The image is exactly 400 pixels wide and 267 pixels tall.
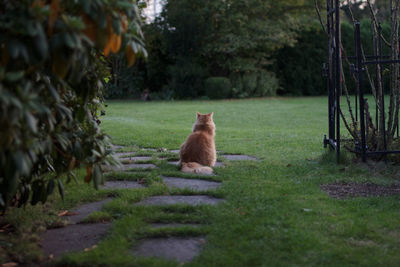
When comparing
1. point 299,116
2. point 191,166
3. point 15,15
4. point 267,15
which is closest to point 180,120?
point 299,116

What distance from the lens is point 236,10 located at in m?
22.6

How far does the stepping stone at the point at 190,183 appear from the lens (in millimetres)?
4270

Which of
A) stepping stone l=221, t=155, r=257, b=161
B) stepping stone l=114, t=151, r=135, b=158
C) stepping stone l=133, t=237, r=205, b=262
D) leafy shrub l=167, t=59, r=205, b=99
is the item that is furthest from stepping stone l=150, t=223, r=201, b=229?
leafy shrub l=167, t=59, r=205, b=99

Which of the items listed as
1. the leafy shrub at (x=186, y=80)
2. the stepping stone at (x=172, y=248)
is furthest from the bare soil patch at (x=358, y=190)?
the leafy shrub at (x=186, y=80)

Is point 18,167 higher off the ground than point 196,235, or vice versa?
point 18,167

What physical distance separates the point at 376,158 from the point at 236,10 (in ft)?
61.4

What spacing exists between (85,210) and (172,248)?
1.16 m

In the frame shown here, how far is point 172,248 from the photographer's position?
275 centimetres

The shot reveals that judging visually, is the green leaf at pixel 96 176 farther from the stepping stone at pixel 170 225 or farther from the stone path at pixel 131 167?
the stone path at pixel 131 167

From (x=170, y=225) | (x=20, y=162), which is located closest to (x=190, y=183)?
(x=170, y=225)

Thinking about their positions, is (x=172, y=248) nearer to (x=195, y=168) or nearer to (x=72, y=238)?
(x=72, y=238)

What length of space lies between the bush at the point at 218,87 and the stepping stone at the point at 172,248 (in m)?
18.2

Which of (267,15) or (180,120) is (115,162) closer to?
(180,120)

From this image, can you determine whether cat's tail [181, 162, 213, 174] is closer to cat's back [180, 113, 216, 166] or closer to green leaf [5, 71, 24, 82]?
cat's back [180, 113, 216, 166]
